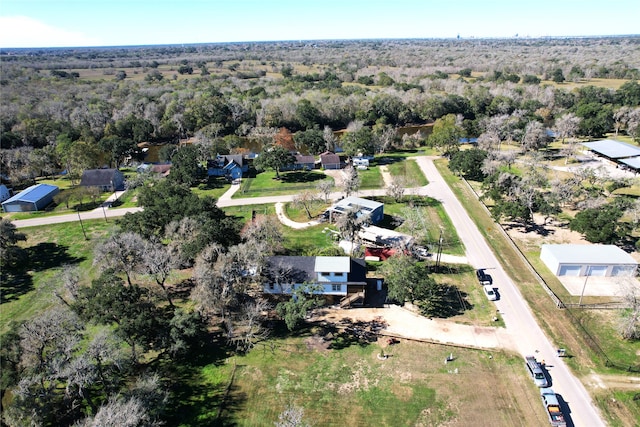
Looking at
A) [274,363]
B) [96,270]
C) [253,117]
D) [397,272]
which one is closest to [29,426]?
[274,363]

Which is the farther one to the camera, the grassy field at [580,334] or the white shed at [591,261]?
the white shed at [591,261]

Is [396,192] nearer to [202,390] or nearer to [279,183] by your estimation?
[279,183]

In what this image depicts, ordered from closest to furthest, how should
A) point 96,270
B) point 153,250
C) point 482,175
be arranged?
point 153,250 < point 96,270 < point 482,175

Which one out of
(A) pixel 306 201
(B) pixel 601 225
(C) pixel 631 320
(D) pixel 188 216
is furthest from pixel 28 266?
(B) pixel 601 225

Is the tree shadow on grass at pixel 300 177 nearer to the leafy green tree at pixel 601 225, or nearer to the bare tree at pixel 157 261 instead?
the bare tree at pixel 157 261

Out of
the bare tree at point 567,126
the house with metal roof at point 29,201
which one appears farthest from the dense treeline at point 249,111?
the house with metal roof at point 29,201

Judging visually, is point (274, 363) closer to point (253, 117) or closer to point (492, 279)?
point (492, 279)

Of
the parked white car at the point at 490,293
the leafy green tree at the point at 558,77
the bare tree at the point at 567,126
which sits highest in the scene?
the leafy green tree at the point at 558,77
